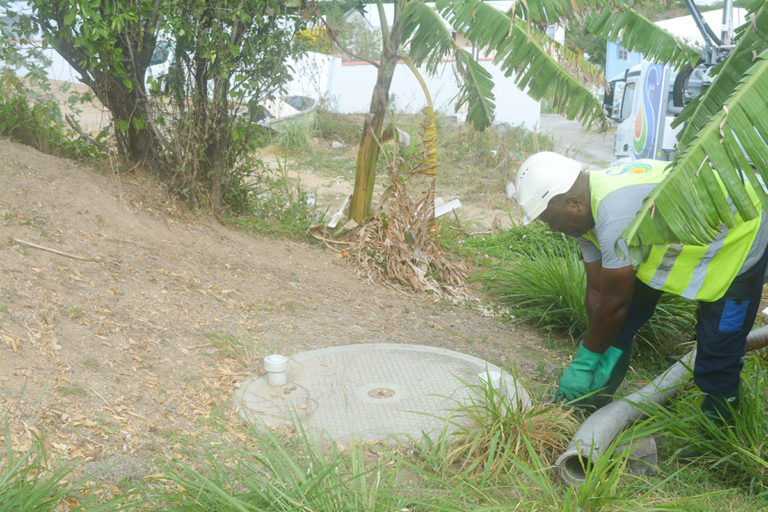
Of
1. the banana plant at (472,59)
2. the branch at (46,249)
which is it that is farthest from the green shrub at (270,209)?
the branch at (46,249)

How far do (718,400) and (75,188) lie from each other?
446cm

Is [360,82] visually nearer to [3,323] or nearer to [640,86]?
[640,86]

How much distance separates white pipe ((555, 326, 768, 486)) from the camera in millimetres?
3082

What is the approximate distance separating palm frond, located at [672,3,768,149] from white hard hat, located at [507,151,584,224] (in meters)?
0.52

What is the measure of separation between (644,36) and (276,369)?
392 centimetres

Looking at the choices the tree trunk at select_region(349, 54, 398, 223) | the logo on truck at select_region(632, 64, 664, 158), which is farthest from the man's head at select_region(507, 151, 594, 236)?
the logo on truck at select_region(632, 64, 664, 158)

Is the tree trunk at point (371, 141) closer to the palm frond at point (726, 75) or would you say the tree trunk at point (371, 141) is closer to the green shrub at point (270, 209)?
the green shrub at point (270, 209)

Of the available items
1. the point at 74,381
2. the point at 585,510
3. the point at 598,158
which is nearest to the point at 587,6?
the point at 585,510

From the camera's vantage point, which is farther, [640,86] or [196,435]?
[640,86]

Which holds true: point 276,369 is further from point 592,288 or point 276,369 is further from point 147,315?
point 592,288

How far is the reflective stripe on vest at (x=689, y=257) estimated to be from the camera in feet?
10.5

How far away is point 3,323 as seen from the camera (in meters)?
3.57

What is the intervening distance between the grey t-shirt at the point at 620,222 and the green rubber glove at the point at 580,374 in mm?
536

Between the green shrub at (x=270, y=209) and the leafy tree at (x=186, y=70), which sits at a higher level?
the leafy tree at (x=186, y=70)
